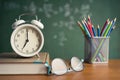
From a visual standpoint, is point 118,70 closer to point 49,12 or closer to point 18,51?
point 18,51

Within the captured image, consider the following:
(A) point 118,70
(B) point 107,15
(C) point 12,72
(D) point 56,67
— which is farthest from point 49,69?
(B) point 107,15

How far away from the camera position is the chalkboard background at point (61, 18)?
1.21 metres

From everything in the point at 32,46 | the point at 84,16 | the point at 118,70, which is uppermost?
the point at 84,16

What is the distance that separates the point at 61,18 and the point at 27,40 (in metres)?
0.39

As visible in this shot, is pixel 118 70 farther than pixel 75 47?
No

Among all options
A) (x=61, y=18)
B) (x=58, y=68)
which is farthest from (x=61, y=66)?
(x=61, y=18)

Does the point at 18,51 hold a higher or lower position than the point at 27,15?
lower

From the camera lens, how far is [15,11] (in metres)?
1.21

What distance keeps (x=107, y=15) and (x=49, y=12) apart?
1.11 feet

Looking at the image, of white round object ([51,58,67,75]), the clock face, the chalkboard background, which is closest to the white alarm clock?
the clock face

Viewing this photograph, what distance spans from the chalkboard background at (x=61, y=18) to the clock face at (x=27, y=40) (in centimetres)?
33

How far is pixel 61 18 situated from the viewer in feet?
4.04

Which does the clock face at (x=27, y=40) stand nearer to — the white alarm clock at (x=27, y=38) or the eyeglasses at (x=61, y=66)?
the white alarm clock at (x=27, y=38)

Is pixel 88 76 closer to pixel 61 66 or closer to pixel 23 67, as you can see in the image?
pixel 61 66
